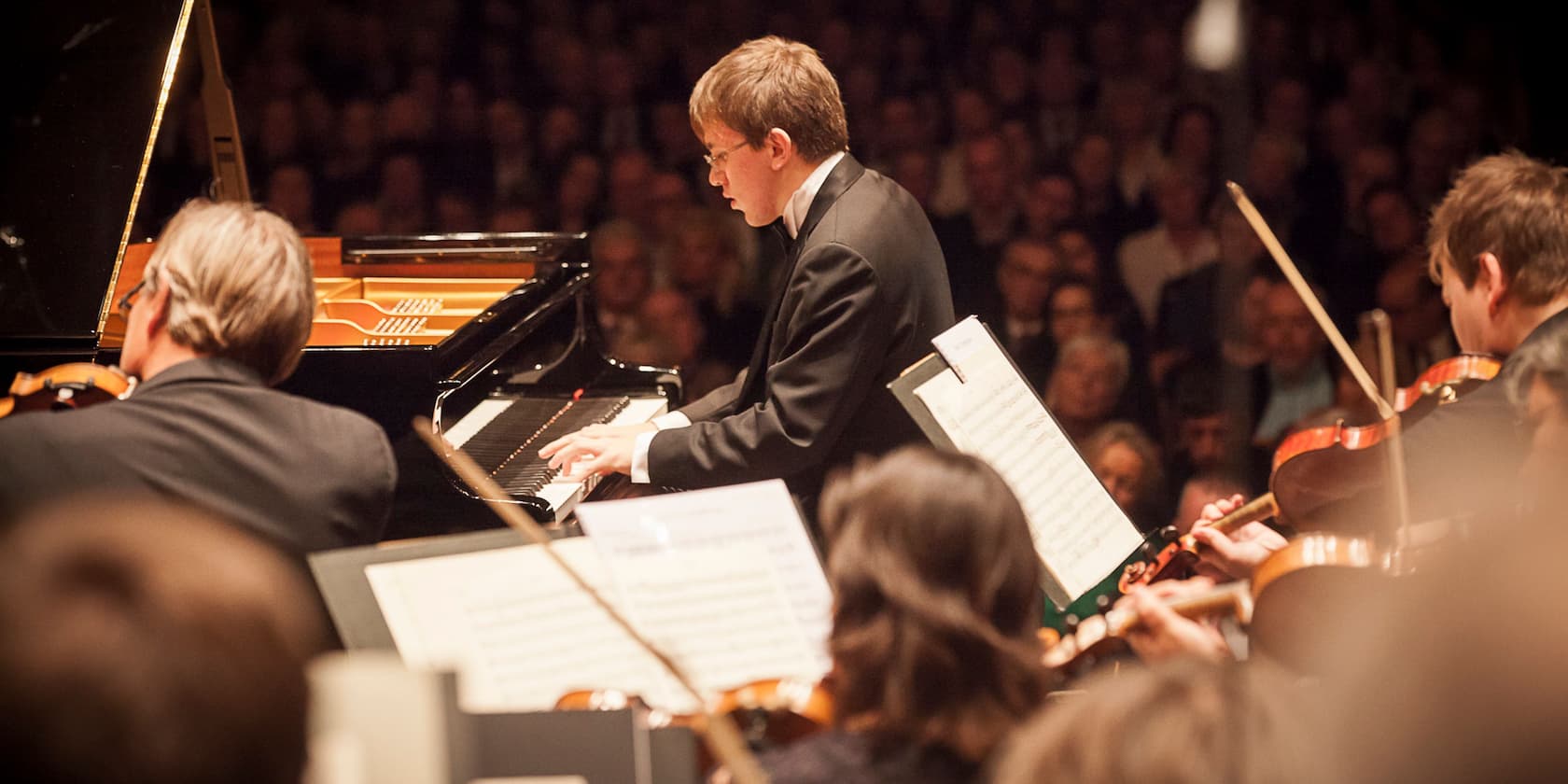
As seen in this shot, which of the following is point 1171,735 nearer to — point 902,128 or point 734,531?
point 734,531

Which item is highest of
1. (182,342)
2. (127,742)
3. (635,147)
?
(635,147)

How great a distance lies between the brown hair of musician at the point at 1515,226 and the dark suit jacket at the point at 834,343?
1.00m

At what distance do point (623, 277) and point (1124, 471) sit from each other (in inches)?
69.6

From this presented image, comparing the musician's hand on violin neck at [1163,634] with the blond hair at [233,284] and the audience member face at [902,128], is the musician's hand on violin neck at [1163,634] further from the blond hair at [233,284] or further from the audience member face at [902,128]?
the audience member face at [902,128]

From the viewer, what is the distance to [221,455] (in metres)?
2.00

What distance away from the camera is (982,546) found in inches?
64.0

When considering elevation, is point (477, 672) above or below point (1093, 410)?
below

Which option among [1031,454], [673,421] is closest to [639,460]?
[673,421]

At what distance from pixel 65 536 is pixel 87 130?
2551 millimetres

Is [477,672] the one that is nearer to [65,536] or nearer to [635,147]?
[65,536]

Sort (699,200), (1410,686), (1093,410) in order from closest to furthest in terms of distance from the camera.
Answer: (1410,686)
(1093,410)
(699,200)

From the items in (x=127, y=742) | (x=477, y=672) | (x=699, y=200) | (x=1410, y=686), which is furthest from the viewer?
(x=699, y=200)

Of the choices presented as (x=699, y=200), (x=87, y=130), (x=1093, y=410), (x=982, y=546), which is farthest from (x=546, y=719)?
(x=699, y=200)

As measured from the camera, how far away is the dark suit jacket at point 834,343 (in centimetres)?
274
